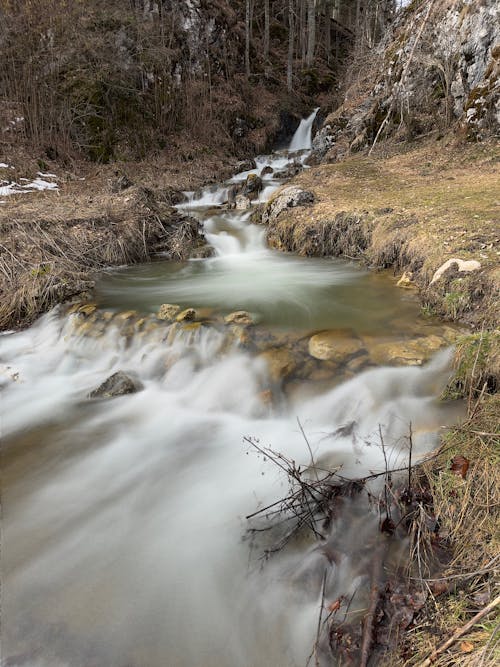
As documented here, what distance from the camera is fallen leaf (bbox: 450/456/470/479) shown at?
90.4 inches

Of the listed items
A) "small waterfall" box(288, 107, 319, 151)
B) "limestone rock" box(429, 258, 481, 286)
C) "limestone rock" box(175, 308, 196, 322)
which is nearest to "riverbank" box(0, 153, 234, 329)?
"limestone rock" box(175, 308, 196, 322)

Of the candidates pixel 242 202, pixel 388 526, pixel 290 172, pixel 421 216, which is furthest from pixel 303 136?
pixel 388 526

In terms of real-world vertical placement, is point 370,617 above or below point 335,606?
above

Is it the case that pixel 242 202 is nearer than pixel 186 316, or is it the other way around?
pixel 186 316

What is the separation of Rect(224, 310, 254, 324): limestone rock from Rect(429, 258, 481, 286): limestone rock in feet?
7.71

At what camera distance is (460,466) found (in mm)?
2336

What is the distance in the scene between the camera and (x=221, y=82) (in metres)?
20.0

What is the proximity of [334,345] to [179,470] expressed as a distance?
2.03 meters

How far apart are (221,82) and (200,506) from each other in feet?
71.7

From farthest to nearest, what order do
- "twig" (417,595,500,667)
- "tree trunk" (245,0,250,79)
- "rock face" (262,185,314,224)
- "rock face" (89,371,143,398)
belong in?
"tree trunk" (245,0,250,79)
"rock face" (262,185,314,224)
"rock face" (89,371,143,398)
"twig" (417,595,500,667)

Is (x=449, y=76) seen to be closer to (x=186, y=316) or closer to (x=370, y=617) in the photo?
(x=186, y=316)

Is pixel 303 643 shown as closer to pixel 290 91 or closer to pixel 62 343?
pixel 62 343

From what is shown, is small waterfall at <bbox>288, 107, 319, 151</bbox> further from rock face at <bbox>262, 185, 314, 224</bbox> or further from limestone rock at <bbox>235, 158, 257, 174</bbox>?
rock face at <bbox>262, 185, 314, 224</bbox>

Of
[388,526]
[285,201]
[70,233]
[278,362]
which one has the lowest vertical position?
[388,526]
